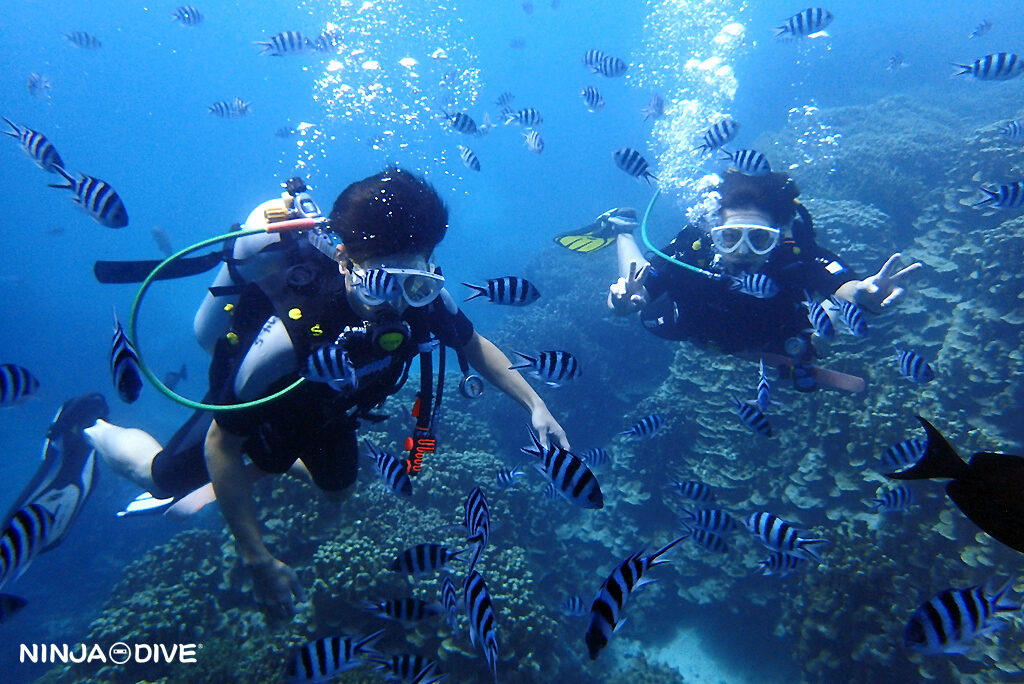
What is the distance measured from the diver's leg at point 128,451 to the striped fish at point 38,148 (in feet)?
9.12

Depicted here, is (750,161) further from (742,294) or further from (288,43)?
(288,43)

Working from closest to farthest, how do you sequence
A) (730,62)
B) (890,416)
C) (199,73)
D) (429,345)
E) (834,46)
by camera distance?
(429,345) → (890,416) → (834,46) → (730,62) → (199,73)

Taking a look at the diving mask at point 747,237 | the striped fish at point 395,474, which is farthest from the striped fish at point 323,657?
the diving mask at point 747,237

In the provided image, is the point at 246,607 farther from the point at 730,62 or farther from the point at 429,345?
the point at 730,62

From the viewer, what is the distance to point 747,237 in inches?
200

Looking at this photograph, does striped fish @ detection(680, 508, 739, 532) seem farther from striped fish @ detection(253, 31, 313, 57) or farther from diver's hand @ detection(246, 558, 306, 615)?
striped fish @ detection(253, 31, 313, 57)

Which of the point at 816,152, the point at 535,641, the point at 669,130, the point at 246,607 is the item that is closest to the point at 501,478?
the point at 535,641

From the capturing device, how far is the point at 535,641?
5.84 meters

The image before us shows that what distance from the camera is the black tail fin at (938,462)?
1495 millimetres

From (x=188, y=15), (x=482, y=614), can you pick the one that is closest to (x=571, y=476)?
(x=482, y=614)

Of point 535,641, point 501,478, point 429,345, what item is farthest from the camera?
point 535,641

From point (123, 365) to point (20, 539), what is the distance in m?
1.19

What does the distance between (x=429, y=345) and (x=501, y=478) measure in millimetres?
2359

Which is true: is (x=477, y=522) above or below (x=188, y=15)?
below
